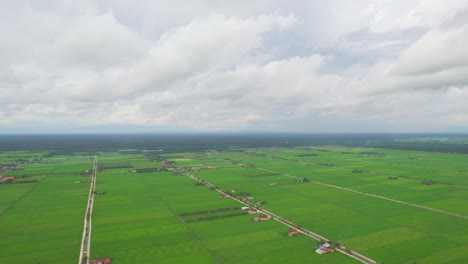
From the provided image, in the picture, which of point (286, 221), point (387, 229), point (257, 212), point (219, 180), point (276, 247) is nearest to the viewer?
point (276, 247)

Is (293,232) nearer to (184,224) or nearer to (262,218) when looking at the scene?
(262,218)

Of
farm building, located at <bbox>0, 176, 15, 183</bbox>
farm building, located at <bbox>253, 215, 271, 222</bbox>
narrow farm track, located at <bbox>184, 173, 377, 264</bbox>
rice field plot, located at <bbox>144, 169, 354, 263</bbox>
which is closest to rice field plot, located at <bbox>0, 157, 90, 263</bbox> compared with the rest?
farm building, located at <bbox>0, 176, 15, 183</bbox>

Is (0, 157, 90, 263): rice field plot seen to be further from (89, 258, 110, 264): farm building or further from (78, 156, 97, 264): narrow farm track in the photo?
(89, 258, 110, 264): farm building

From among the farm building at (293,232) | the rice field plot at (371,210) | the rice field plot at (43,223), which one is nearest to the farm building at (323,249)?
the rice field plot at (371,210)

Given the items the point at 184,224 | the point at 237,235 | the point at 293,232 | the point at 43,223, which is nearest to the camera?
the point at 237,235

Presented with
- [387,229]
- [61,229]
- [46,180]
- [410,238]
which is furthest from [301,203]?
[46,180]

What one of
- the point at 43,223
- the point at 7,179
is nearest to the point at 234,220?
the point at 43,223

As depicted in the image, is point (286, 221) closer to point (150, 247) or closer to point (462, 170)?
point (150, 247)
